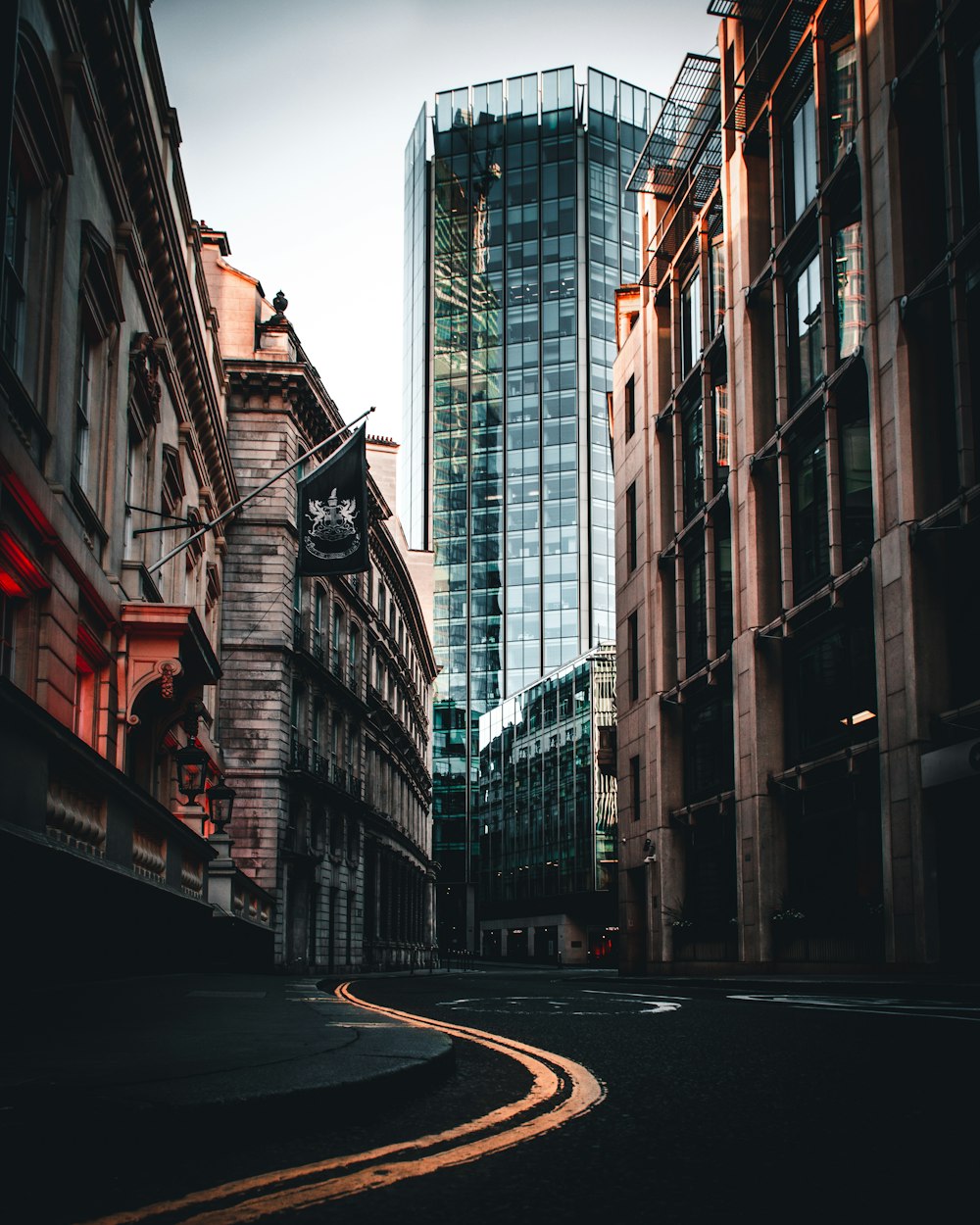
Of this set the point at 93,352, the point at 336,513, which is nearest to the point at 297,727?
the point at 336,513

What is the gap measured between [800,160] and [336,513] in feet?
42.4

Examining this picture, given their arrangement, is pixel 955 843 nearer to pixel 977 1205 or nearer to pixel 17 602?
pixel 17 602

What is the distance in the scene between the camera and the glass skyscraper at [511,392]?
392ft

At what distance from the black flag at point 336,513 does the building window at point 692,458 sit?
491 inches

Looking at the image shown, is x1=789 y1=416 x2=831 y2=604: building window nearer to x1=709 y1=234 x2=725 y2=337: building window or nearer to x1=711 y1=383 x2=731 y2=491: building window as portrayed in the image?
x1=711 y1=383 x2=731 y2=491: building window

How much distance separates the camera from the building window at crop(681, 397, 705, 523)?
3531cm

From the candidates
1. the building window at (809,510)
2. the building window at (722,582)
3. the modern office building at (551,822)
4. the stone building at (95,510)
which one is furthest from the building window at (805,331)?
the modern office building at (551,822)

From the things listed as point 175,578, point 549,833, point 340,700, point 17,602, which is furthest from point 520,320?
point 17,602

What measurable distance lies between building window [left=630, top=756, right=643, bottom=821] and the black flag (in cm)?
1682

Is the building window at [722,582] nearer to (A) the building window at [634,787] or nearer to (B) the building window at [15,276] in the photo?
(A) the building window at [634,787]

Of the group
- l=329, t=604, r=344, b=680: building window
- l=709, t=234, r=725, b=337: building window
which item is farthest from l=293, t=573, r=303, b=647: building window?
l=709, t=234, r=725, b=337: building window

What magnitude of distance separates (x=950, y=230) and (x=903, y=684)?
7265 millimetres

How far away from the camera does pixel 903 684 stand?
21391 millimetres

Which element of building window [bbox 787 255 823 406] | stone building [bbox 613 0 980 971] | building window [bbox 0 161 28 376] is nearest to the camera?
building window [bbox 0 161 28 376]
